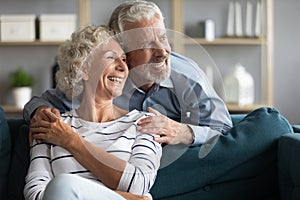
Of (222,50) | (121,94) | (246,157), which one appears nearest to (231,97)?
(222,50)

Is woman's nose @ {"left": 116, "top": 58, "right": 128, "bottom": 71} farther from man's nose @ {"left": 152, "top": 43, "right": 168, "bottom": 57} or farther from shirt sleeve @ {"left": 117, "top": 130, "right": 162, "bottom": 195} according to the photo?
shirt sleeve @ {"left": 117, "top": 130, "right": 162, "bottom": 195}

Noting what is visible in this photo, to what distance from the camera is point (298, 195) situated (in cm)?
201

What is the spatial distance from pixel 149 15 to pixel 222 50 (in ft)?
8.08

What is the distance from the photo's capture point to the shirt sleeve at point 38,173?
1843 mm

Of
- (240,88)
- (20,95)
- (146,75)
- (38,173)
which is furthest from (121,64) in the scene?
(20,95)

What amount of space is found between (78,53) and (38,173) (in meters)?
0.43

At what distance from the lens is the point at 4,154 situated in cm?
219

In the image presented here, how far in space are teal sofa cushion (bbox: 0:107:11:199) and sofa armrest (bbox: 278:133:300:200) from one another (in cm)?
103

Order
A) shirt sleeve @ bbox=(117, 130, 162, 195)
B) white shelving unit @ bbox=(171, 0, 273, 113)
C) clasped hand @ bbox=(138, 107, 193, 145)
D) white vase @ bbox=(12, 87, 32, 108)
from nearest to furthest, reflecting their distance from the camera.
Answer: shirt sleeve @ bbox=(117, 130, 162, 195) → clasped hand @ bbox=(138, 107, 193, 145) → white shelving unit @ bbox=(171, 0, 273, 113) → white vase @ bbox=(12, 87, 32, 108)

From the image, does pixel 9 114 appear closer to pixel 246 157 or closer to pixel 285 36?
pixel 285 36

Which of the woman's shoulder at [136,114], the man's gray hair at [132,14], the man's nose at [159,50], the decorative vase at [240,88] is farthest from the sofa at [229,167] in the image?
→ the decorative vase at [240,88]

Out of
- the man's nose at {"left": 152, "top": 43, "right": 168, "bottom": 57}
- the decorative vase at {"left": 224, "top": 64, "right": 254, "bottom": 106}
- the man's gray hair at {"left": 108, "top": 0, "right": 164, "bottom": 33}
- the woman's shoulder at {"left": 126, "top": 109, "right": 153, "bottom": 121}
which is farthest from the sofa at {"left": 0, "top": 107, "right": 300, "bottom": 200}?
the decorative vase at {"left": 224, "top": 64, "right": 254, "bottom": 106}

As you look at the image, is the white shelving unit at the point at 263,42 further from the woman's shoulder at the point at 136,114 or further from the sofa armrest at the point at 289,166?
the woman's shoulder at the point at 136,114

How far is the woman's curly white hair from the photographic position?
1.97 meters
